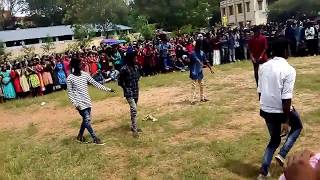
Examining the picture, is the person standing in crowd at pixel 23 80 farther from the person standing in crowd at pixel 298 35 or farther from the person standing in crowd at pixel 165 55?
the person standing in crowd at pixel 298 35

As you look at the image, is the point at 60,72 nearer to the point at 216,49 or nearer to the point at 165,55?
the point at 165,55

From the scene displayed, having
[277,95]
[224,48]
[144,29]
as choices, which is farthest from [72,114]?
[144,29]

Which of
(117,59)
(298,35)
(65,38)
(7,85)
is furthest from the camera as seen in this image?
(65,38)

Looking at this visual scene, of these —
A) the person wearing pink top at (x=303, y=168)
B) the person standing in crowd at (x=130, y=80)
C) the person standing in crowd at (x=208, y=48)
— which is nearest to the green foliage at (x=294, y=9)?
the person standing in crowd at (x=208, y=48)

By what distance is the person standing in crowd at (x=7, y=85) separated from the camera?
52.4ft

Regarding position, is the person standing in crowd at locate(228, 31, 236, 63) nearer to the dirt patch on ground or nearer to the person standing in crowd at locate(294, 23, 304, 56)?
the person standing in crowd at locate(294, 23, 304, 56)

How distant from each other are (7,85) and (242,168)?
38.3ft

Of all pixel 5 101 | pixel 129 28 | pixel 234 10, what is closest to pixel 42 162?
pixel 5 101

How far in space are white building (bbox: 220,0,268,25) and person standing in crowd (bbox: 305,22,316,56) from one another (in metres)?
43.0

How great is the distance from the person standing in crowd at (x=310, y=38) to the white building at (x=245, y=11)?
1693 inches

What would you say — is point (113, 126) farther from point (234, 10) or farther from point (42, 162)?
point (234, 10)

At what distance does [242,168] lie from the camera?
630 centimetres

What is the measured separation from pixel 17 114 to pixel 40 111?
684 mm

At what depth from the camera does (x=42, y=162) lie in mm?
7832
